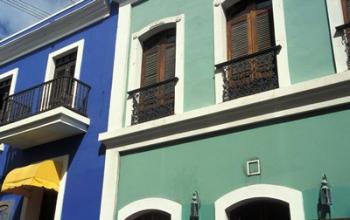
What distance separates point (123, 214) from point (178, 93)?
8.25 feet

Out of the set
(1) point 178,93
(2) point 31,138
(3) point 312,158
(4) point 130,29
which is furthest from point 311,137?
(2) point 31,138

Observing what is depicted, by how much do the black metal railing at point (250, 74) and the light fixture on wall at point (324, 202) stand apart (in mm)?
2008

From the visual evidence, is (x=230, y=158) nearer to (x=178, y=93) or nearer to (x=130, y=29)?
(x=178, y=93)

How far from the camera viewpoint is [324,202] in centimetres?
681

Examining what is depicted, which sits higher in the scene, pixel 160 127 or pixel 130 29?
pixel 130 29

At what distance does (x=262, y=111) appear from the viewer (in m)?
8.01

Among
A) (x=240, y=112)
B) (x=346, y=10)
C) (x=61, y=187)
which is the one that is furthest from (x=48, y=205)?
(x=346, y=10)

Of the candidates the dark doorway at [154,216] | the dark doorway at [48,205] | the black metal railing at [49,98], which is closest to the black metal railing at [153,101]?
the black metal railing at [49,98]

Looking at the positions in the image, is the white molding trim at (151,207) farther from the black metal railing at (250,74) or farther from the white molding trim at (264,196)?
the black metal railing at (250,74)

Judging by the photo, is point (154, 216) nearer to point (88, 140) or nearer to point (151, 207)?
point (151, 207)

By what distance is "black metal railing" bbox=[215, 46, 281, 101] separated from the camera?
8305 millimetres

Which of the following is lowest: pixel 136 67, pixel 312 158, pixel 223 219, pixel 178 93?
pixel 223 219

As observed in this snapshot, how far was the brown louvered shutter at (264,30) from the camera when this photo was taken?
873 centimetres

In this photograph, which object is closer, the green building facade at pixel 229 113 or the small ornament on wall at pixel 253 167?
the green building facade at pixel 229 113
